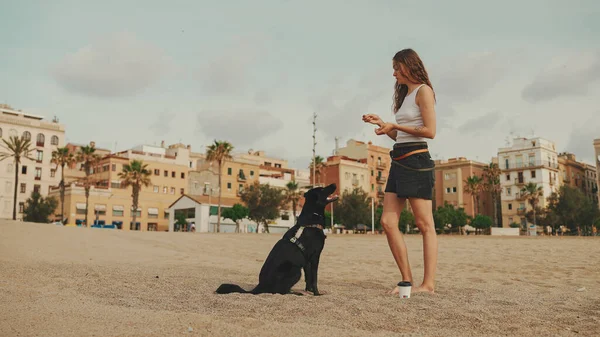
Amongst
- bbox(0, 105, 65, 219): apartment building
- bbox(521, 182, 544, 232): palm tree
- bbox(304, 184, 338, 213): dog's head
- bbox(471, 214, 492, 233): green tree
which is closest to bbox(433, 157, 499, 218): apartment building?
bbox(521, 182, 544, 232): palm tree

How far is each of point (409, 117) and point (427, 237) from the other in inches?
46.5

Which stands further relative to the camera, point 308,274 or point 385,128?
point 308,274

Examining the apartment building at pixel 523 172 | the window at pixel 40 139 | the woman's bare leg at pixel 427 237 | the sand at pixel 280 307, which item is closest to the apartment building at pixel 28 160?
the window at pixel 40 139

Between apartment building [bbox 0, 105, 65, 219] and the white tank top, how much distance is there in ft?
228

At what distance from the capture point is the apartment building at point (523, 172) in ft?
238

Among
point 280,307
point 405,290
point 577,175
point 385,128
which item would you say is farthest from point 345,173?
point 280,307

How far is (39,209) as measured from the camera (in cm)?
5881

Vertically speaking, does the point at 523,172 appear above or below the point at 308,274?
above

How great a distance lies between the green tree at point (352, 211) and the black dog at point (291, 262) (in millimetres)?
54954

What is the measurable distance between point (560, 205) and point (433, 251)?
210ft

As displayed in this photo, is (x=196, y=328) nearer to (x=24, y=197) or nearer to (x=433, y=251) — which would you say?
(x=433, y=251)

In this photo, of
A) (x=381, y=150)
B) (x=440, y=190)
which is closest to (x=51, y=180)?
(x=381, y=150)

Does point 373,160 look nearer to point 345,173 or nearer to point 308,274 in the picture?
point 345,173

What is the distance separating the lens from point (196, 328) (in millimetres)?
3004
